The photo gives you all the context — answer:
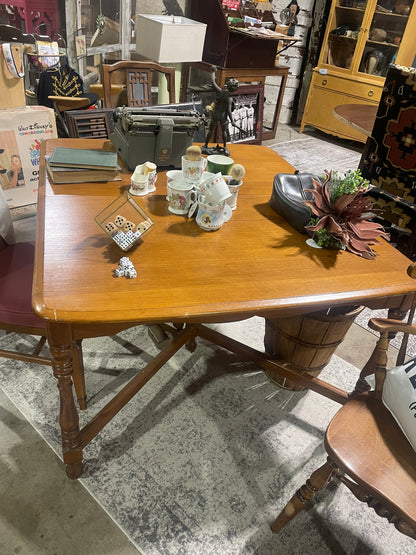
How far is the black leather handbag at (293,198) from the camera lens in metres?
1.58

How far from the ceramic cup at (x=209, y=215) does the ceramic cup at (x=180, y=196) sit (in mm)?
56

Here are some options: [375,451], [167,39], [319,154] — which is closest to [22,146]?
[167,39]

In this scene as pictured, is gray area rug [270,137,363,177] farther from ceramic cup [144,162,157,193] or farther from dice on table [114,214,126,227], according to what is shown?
dice on table [114,214,126,227]

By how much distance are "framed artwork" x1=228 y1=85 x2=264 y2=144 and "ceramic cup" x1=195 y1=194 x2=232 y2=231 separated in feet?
9.21

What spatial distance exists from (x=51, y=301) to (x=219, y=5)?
13.1ft

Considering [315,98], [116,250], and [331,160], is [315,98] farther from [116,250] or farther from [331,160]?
[116,250]

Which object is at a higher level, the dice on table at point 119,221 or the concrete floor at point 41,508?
the dice on table at point 119,221

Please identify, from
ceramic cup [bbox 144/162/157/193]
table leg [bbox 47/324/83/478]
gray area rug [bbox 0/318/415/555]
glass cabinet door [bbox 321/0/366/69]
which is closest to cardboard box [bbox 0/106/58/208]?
gray area rug [bbox 0/318/415/555]

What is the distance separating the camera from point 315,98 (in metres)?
5.53

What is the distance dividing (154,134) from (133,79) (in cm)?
113

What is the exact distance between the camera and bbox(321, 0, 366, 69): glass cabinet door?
5.10 meters

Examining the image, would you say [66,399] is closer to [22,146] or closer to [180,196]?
[180,196]

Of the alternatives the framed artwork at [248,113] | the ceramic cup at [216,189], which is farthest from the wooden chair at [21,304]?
the framed artwork at [248,113]

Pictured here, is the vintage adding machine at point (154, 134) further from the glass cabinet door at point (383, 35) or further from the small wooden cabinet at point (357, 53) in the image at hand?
the glass cabinet door at point (383, 35)
